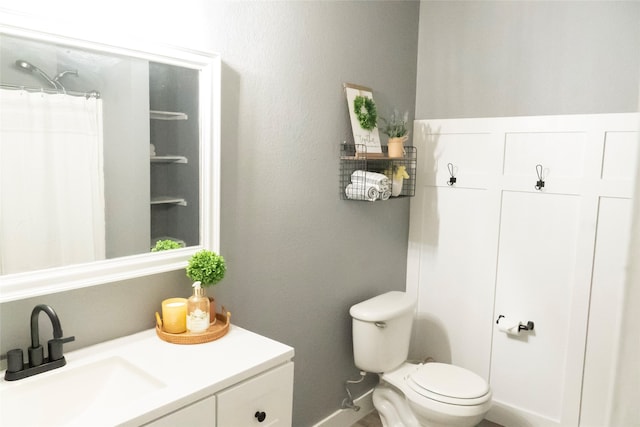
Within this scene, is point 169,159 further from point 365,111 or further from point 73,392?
point 365,111

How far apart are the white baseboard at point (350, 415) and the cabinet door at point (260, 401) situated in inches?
36.7

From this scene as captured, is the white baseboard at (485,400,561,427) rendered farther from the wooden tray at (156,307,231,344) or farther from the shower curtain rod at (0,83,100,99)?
the shower curtain rod at (0,83,100,99)

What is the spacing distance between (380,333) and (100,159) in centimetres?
149

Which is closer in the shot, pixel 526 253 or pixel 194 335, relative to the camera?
pixel 194 335

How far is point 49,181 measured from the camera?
1283mm

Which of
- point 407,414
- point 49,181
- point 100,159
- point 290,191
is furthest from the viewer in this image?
point 407,414

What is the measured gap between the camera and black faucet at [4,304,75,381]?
3.93 ft

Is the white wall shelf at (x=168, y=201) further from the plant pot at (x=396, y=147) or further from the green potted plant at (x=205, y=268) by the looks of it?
the plant pot at (x=396, y=147)

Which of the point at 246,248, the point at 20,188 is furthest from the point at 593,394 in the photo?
the point at 20,188

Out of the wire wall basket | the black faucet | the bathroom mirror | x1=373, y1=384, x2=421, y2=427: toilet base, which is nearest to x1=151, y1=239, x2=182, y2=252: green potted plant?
the bathroom mirror

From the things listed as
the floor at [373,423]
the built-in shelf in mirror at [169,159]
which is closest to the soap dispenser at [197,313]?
the built-in shelf in mirror at [169,159]

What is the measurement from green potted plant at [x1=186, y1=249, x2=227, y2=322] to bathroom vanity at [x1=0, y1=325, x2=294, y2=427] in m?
0.21

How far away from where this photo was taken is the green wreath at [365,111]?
7.41ft

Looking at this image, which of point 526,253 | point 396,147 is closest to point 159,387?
point 396,147
